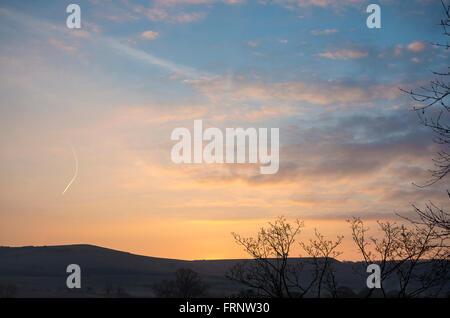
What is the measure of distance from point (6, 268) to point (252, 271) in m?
190

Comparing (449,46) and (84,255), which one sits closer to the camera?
(449,46)

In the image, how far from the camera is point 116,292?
468ft
